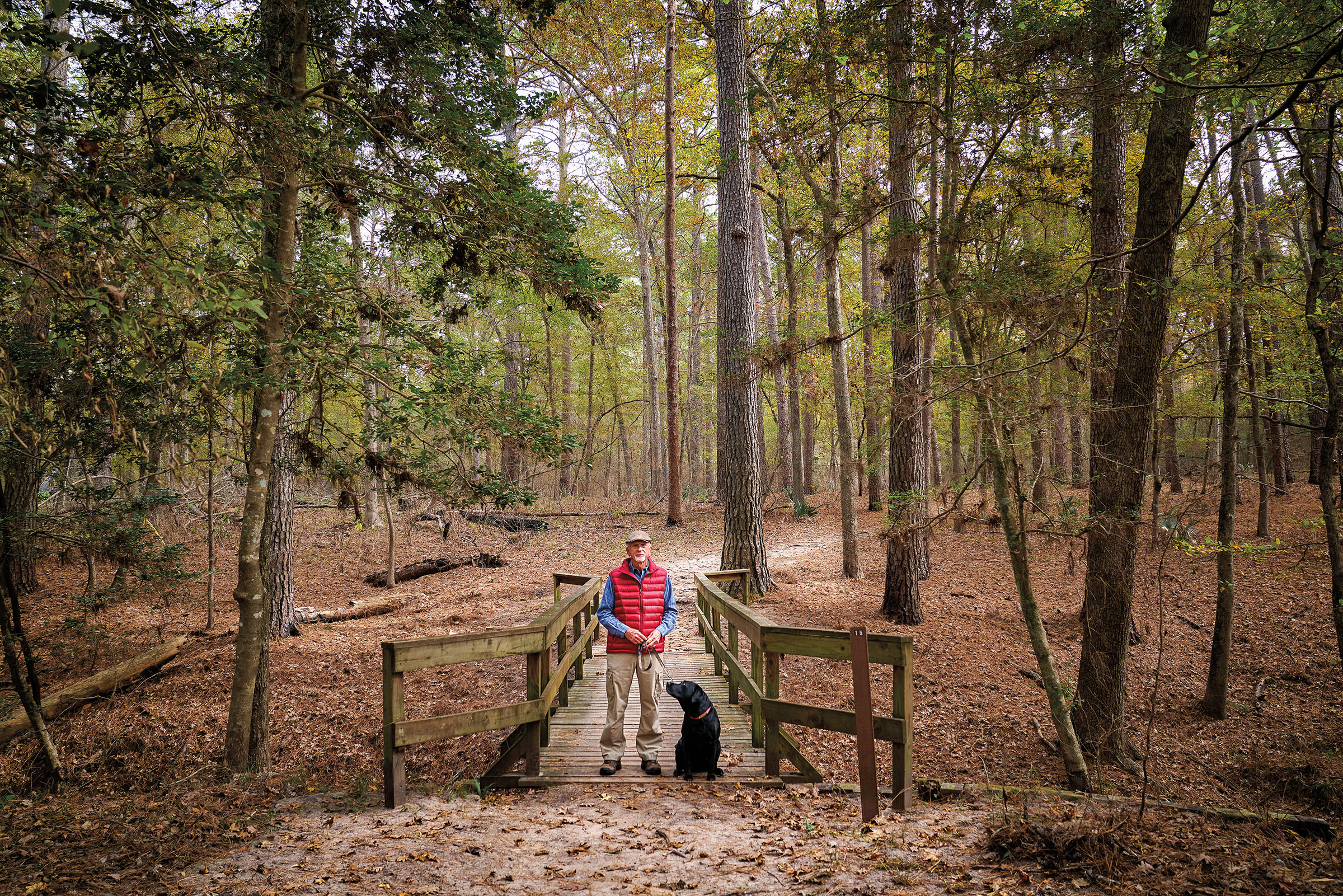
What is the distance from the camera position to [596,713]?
6633mm

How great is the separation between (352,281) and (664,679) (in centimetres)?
538

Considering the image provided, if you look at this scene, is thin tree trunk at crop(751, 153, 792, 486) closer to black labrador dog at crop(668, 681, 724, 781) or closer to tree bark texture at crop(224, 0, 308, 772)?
black labrador dog at crop(668, 681, 724, 781)

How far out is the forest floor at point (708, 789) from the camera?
3414 mm

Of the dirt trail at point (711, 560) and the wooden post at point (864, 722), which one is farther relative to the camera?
the dirt trail at point (711, 560)

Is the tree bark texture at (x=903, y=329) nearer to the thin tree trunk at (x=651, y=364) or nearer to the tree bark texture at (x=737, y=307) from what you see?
the tree bark texture at (x=737, y=307)

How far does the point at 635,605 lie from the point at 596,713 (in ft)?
6.63

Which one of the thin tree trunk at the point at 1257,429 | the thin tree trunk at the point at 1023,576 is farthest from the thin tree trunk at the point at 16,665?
the thin tree trunk at the point at 1257,429

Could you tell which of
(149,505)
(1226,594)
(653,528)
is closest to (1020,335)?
(1226,594)

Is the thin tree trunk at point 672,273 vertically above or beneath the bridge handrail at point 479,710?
above

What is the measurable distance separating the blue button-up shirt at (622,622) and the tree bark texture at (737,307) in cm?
545

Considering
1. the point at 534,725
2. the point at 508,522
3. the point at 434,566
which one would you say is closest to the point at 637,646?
the point at 534,725

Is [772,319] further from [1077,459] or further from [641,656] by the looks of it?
[641,656]

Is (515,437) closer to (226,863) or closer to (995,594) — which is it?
(226,863)

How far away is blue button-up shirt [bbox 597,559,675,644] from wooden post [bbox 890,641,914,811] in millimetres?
1843
